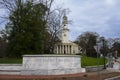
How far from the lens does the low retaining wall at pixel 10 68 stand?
34188mm

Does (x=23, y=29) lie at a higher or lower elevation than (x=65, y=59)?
higher

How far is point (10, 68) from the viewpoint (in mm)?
34656

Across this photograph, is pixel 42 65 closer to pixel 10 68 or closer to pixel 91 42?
pixel 10 68

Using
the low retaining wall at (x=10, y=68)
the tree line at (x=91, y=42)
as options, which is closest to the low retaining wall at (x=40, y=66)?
the low retaining wall at (x=10, y=68)

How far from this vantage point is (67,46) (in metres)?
123

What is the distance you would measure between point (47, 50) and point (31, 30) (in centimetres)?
1986

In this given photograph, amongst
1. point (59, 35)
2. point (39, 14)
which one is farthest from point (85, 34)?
point (39, 14)

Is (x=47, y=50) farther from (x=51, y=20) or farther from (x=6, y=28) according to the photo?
(x=6, y=28)

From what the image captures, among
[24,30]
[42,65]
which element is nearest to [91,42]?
[24,30]

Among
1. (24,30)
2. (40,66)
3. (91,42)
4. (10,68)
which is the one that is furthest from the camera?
(91,42)

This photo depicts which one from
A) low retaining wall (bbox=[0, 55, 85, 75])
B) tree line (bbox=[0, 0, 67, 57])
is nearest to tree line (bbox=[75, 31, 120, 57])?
tree line (bbox=[0, 0, 67, 57])

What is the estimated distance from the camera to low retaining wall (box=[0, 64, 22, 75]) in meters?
34.2

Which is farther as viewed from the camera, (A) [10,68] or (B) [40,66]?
(A) [10,68]

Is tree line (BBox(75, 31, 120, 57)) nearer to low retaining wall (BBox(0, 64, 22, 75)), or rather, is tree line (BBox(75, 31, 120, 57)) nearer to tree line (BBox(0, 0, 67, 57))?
tree line (BBox(0, 0, 67, 57))
